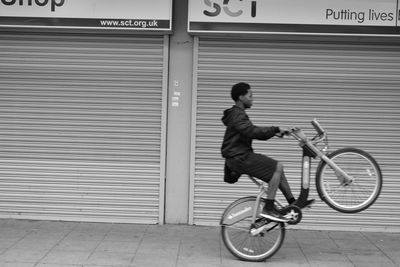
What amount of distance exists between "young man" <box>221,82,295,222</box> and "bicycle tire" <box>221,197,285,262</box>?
22cm

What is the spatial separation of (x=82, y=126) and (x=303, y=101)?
10.7 ft

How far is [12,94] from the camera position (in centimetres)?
797

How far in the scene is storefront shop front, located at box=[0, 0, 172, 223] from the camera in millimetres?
7902

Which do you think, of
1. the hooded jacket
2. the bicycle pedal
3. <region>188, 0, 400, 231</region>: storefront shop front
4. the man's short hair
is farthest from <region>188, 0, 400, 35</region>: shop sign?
the bicycle pedal

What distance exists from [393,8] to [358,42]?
25.7 inches

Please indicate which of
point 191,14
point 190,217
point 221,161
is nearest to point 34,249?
point 190,217

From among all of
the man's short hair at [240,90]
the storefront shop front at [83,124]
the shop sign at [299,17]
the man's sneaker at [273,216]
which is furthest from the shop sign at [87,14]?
the man's sneaker at [273,216]

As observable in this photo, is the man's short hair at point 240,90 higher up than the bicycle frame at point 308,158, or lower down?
higher up

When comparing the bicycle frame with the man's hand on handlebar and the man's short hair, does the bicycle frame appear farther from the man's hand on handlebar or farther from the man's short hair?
the man's short hair

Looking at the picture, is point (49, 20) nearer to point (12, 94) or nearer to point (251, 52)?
point (12, 94)

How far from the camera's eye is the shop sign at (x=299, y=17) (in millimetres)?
7543

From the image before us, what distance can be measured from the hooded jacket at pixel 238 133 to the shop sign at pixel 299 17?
1922 mm

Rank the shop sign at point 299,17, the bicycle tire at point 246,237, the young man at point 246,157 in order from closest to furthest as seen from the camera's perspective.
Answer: the young man at point 246,157, the bicycle tire at point 246,237, the shop sign at point 299,17

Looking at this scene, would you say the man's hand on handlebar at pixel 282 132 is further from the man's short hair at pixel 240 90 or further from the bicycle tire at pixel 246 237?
the bicycle tire at pixel 246 237
